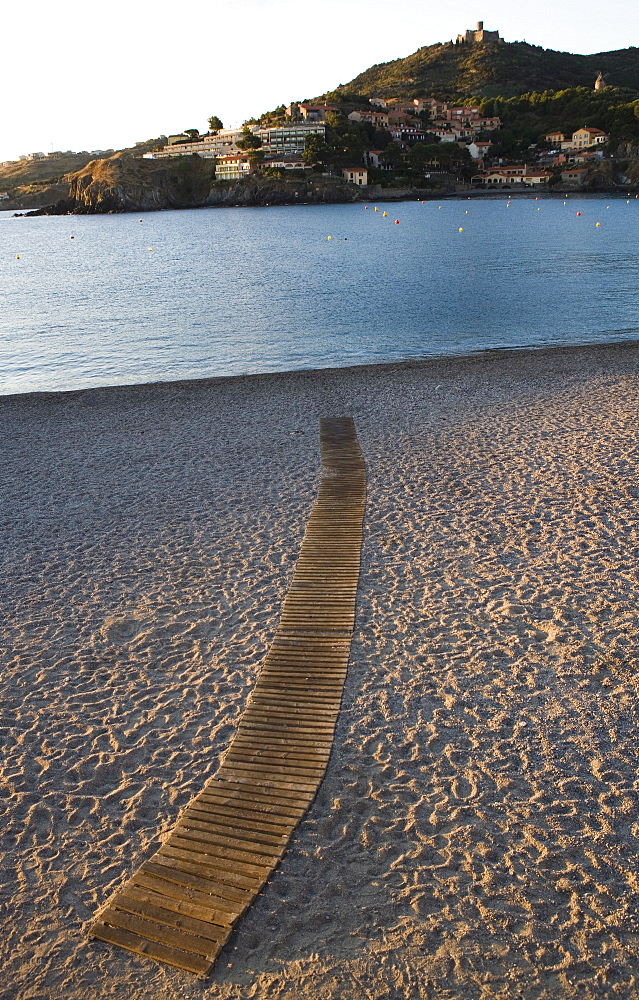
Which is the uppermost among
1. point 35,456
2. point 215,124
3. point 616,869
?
point 215,124

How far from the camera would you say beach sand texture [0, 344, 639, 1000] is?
4.68 meters

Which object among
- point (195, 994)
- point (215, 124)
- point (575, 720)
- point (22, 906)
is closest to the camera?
point (195, 994)

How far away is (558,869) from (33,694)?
551 centimetres

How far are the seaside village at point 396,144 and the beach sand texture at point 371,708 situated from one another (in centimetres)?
13533

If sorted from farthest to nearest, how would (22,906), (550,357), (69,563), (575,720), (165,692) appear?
(550,357) < (69,563) < (165,692) < (575,720) < (22,906)

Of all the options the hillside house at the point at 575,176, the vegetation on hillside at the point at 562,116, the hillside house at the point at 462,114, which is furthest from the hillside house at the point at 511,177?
the hillside house at the point at 462,114

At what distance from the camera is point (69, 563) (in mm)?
10125

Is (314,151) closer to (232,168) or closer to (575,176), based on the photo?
(232,168)

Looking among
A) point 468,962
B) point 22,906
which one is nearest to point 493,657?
point 468,962

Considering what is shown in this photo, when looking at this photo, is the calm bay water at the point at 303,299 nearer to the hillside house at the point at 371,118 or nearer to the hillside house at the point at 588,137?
the hillside house at the point at 588,137

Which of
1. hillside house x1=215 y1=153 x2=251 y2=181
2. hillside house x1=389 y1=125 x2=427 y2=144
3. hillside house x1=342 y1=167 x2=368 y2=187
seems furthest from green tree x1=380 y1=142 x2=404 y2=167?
hillside house x1=215 y1=153 x2=251 y2=181

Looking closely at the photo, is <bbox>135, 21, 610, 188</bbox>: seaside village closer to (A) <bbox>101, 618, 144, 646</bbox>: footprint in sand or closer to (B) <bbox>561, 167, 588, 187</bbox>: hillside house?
(B) <bbox>561, 167, 588, 187</bbox>: hillside house

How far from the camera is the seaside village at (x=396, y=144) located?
135 meters

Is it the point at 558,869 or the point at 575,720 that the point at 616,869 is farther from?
the point at 575,720
